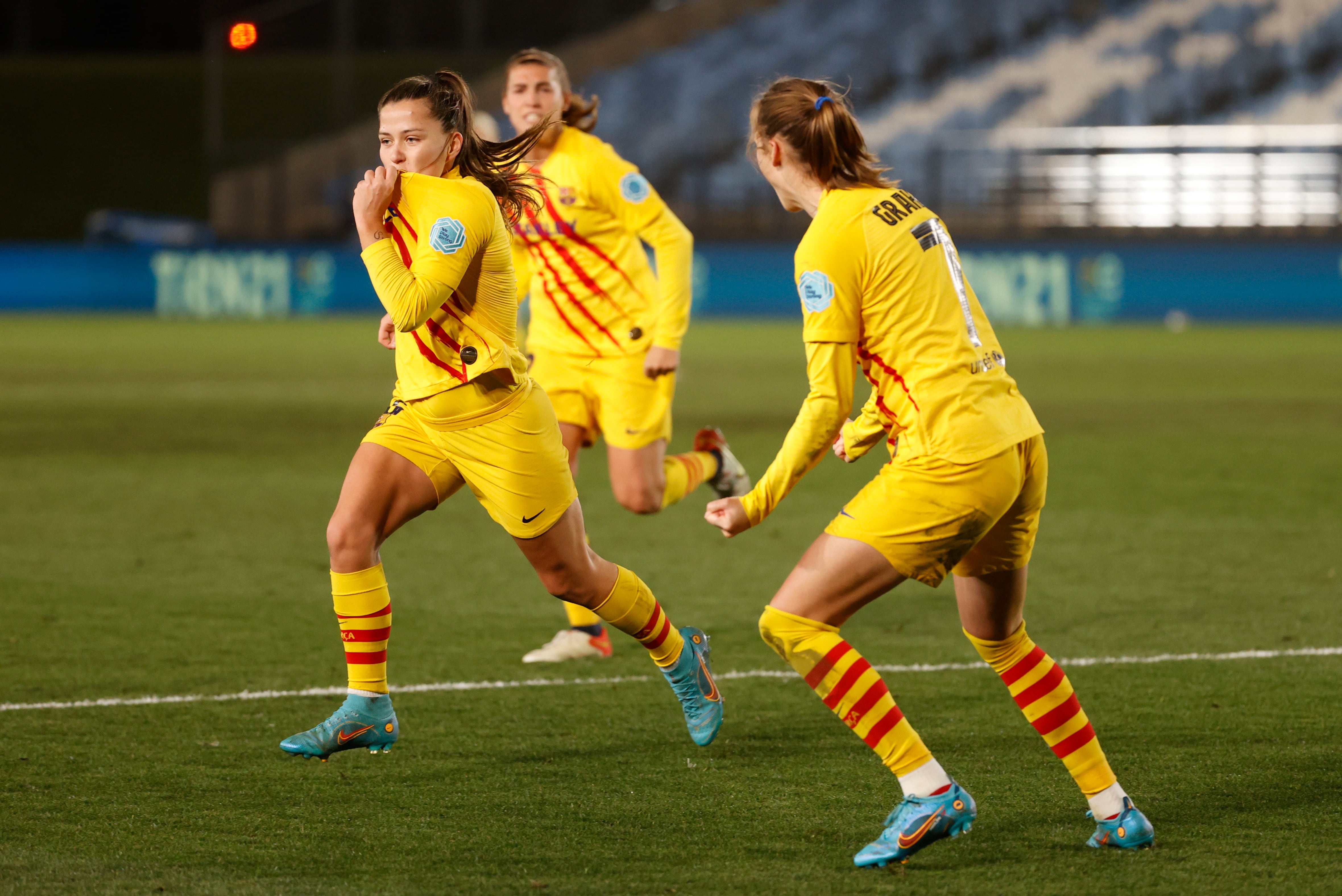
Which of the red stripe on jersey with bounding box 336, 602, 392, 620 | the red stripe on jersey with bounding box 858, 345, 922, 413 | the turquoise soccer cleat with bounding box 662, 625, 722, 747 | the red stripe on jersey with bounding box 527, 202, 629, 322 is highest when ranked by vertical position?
the red stripe on jersey with bounding box 858, 345, 922, 413

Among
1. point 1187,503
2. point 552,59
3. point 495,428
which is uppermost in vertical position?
point 552,59

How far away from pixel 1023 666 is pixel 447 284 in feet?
5.46

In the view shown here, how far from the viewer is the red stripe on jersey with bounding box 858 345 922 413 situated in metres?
3.65

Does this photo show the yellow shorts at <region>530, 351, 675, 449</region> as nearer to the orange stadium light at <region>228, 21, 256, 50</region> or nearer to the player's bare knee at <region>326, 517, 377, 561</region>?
the orange stadium light at <region>228, 21, 256, 50</region>

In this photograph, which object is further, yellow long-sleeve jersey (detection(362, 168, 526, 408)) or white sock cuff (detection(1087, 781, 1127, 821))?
yellow long-sleeve jersey (detection(362, 168, 526, 408))

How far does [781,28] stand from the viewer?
33656 mm

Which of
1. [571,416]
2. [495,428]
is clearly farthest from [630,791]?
[571,416]

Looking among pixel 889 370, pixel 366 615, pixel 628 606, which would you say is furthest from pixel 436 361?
pixel 889 370

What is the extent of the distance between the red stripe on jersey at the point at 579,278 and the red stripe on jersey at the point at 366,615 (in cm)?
217

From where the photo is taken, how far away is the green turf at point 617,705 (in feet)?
12.3

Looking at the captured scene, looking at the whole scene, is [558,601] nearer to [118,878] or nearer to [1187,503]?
[118,878]

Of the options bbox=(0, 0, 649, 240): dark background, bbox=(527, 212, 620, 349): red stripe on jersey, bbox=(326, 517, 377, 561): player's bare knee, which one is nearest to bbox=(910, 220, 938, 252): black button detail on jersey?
bbox=(326, 517, 377, 561): player's bare knee

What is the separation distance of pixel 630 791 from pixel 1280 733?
75.5 inches

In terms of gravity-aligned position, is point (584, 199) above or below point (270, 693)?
above
